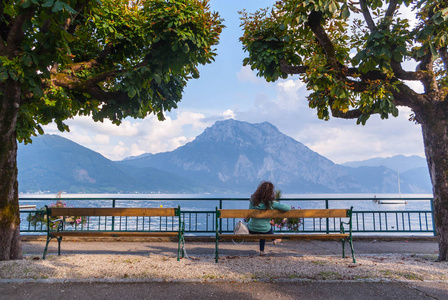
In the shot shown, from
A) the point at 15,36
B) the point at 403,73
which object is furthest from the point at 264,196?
the point at 15,36

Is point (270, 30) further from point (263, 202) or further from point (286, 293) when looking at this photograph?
point (286, 293)

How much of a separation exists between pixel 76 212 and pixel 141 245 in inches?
108

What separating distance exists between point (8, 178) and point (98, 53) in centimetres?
444

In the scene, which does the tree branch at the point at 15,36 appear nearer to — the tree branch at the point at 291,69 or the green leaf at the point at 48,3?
the green leaf at the point at 48,3

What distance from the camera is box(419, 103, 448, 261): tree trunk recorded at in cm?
690

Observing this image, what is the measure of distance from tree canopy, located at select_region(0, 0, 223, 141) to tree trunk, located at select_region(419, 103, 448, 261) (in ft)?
18.0

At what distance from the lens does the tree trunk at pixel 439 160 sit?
690 centimetres

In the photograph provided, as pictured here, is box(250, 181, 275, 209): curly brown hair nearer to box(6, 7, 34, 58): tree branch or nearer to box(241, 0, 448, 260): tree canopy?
box(241, 0, 448, 260): tree canopy

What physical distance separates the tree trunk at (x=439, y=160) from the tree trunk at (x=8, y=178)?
9.28 meters

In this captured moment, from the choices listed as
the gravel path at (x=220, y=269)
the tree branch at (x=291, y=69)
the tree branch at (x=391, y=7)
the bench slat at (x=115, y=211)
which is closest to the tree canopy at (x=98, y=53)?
the tree branch at (x=291, y=69)

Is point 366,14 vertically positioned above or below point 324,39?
above

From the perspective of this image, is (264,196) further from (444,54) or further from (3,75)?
(3,75)

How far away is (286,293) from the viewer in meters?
4.62

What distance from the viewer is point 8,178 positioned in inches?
252
